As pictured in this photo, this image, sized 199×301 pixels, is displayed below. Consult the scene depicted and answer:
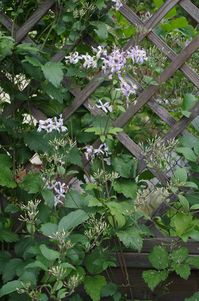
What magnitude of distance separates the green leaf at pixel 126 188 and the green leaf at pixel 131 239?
177 millimetres

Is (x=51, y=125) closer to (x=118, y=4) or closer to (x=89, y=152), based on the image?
(x=89, y=152)

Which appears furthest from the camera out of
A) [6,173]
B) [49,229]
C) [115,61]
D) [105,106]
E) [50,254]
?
[6,173]

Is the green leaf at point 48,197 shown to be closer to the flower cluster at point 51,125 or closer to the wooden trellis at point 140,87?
the flower cluster at point 51,125

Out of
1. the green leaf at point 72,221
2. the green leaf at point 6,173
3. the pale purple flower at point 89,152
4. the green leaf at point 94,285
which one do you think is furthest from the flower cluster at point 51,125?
the green leaf at point 94,285

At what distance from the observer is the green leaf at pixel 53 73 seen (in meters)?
2.55

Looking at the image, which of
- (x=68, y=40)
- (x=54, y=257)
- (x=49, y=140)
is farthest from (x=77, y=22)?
(x=54, y=257)

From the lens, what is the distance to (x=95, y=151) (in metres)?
2.65

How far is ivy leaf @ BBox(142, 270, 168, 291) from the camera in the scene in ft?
8.50

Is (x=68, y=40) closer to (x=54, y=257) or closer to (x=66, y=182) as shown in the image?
(x=66, y=182)

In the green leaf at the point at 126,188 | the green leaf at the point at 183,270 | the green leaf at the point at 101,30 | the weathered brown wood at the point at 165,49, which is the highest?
the weathered brown wood at the point at 165,49

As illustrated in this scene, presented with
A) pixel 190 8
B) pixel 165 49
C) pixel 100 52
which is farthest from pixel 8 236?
pixel 190 8

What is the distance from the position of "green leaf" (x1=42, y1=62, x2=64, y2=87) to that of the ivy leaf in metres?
0.81

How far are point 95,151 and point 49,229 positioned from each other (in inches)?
15.7

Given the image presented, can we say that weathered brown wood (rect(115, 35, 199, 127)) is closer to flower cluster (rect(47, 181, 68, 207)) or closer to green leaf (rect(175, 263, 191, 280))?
flower cluster (rect(47, 181, 68, 207))
